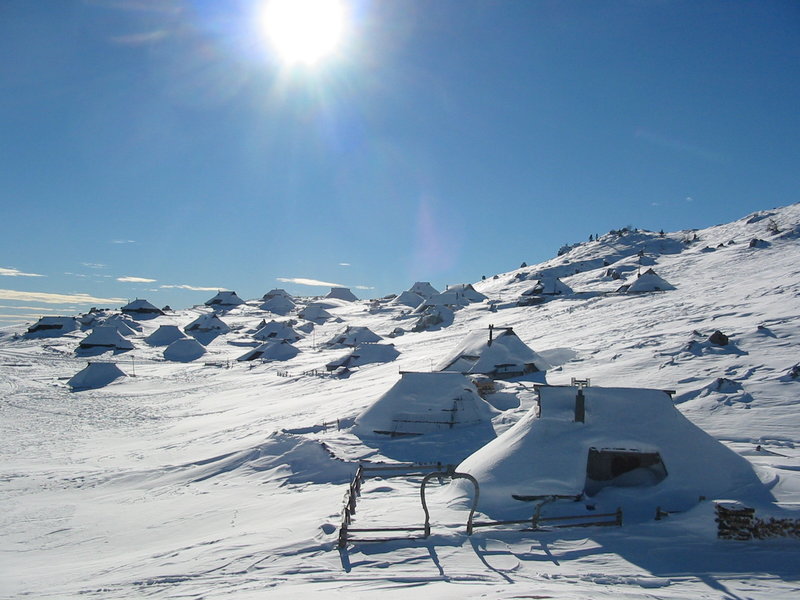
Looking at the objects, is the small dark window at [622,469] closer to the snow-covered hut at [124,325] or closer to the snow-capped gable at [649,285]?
the snow-capped gable at [649,285]

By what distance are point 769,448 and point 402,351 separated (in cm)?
3214

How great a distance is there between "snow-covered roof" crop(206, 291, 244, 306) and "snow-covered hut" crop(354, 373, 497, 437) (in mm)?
79352

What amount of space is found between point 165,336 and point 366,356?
3175cm

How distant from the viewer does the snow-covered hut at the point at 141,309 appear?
79.1 m

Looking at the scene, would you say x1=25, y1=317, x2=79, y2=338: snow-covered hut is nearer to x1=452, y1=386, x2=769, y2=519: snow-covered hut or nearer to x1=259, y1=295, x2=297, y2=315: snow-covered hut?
x1=259, y1=295, x2=297, y2=315: snow-covered hut

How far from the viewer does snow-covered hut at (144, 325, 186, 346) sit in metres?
61.2

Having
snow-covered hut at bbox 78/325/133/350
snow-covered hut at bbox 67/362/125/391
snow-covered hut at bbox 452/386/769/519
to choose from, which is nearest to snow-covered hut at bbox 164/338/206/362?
snow-covered hut at bbox 78/325/133/350

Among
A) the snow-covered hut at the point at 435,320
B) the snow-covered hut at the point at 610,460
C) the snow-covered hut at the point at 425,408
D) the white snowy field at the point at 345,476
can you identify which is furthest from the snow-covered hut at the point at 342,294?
the snow-covered hut at the point at 610,460

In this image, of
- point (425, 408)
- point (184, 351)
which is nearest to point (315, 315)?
point (184, 351)

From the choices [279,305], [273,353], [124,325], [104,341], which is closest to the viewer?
[273,353]

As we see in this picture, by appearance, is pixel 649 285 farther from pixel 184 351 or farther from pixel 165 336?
pixel 165 336

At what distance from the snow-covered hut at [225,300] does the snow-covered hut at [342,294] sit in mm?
17615

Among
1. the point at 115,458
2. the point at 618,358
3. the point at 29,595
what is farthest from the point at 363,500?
the point at 618,358

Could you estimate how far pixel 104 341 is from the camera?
56719 millimetres
